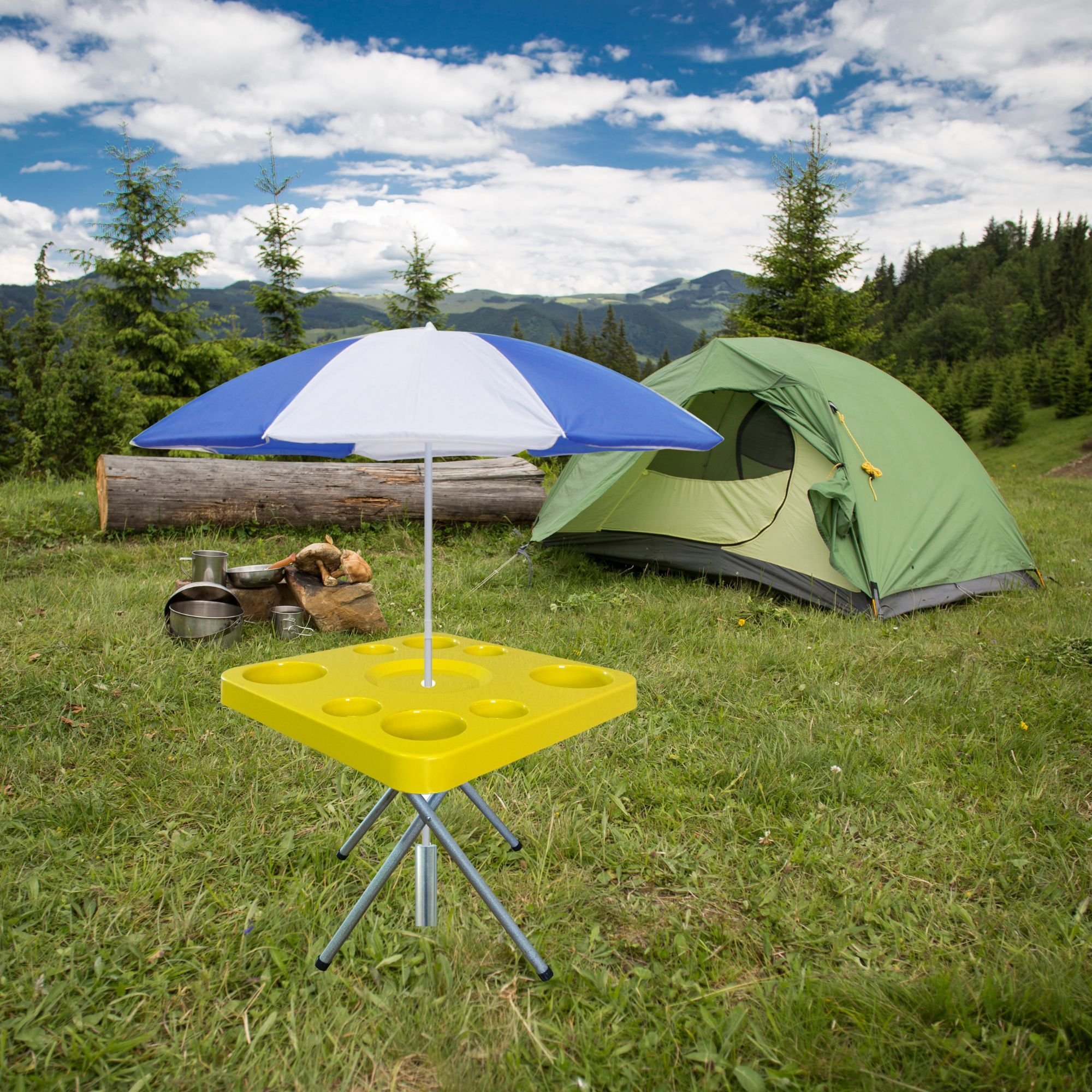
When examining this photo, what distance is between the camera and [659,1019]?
1812 mm

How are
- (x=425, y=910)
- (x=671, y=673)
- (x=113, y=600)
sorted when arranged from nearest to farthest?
1. (x=425, y=910)
2. (x=671, y=673)
3. (x=113, y=600)

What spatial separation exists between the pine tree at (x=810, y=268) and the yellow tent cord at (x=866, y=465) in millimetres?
11169

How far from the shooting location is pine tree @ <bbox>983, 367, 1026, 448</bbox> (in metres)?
29.4

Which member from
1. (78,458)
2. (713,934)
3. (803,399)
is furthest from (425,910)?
(78,458)

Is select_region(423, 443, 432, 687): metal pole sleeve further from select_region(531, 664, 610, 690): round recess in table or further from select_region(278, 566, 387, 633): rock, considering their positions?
select_region(278, 566, 387, 633): rock

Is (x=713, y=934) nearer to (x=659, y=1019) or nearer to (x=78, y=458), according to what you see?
(x=659, y=1019)

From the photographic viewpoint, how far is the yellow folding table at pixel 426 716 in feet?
5.43

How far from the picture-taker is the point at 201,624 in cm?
421

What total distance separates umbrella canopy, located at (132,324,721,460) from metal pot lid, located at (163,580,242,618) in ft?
8.69

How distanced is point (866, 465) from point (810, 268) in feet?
40.5

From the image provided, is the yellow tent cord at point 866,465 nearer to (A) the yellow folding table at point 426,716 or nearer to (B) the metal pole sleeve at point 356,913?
(A) the yellow folding table at point 426,716

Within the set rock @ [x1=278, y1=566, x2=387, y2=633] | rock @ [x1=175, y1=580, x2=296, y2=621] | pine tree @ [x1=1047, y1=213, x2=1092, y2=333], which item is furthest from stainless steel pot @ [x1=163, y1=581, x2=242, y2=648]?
pine tree @ [x1=1047, y1=213, x2=1092, y2=333]

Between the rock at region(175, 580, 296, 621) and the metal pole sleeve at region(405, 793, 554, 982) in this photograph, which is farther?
the rock at region(175, 580, 296, 621)

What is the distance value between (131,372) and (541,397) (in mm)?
15933
